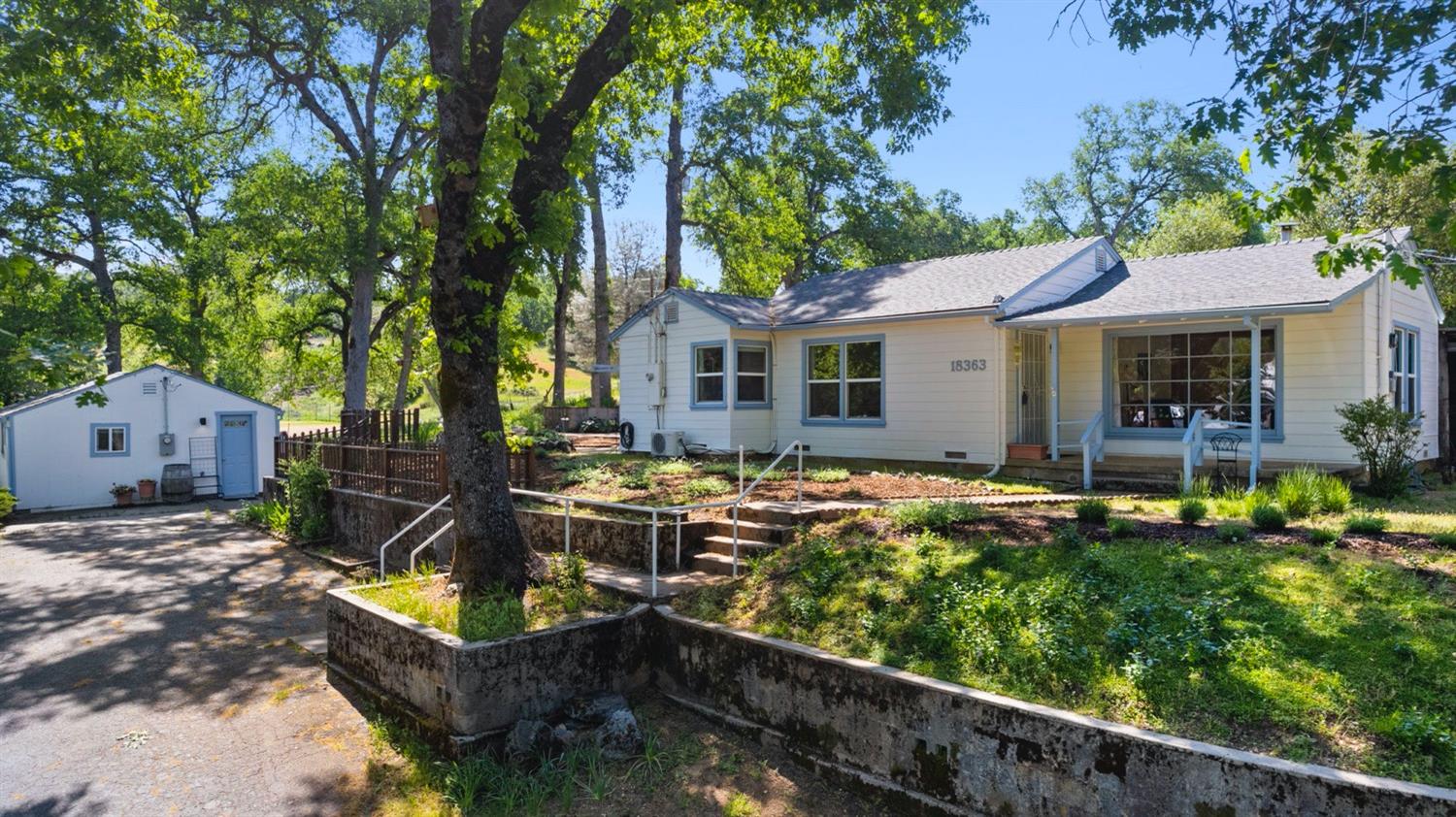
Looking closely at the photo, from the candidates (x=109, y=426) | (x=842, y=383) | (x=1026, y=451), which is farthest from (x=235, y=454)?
(x=1026, y=451)

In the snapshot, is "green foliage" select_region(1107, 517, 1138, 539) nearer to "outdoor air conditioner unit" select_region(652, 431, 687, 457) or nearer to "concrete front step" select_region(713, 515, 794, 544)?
"concrete front step" select_region(713, 515, 794, 544)

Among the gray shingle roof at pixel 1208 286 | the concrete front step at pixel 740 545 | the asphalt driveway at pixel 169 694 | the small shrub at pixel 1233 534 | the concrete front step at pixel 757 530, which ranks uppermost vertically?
the gray shingle roof at pixel 1208 286

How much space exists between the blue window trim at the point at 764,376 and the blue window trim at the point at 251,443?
14664 millimetres

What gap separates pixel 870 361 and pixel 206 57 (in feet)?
51.4

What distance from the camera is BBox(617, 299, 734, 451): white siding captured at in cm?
1587

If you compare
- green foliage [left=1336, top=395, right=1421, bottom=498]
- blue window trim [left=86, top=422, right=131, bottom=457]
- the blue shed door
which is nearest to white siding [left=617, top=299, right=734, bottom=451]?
green foliage [left=1336, top=395, right=1421, bottom=498]

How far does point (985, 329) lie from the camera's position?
1323 centimetres

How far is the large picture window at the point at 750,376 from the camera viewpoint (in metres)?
15.7

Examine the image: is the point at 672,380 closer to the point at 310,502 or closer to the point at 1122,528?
the point at 310,502

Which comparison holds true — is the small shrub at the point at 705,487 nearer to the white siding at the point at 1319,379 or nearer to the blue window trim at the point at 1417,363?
the white siding at the point at 1319,379

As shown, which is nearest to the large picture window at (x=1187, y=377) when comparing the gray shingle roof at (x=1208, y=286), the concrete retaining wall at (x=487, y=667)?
the gray shingle roof at (x=1208, y=286)

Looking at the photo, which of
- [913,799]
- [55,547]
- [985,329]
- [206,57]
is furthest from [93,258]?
[913,799]

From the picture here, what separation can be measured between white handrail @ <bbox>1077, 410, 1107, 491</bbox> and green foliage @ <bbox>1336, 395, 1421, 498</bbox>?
9.76 feet

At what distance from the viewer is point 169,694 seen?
7.17 m
